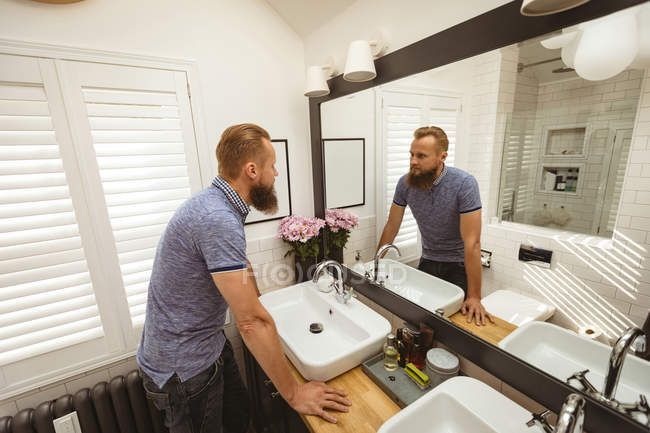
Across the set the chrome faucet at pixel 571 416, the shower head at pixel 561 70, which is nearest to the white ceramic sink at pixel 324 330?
the chrome faucet at pixel 571 416

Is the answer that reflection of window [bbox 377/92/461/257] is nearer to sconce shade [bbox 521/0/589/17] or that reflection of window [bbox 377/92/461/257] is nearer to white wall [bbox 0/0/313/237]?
sconce shade [bbox 521/0/589/17]

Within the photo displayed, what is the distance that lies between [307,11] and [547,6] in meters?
1.21

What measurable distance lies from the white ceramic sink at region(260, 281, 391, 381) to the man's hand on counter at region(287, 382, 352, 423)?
56 millimetres

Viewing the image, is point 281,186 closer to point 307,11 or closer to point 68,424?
point 307,11

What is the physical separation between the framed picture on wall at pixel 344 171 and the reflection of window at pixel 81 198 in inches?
28.9

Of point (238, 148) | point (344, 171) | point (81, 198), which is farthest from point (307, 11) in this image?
point (81, 198)

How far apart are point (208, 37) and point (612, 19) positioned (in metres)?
1.54

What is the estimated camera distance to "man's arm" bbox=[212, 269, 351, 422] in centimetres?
89

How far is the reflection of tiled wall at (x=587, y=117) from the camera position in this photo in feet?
2.09

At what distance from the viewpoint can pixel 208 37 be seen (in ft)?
4.76

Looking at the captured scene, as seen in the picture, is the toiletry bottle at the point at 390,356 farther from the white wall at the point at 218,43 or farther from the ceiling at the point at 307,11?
the ceiling at the point at 307,11

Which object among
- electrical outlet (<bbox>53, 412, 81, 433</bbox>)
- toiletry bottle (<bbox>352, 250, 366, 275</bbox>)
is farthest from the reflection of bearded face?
electrical outlet (<bbox>53, 412, 81, 433</bbox>)

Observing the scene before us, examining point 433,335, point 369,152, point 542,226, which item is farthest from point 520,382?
point 369,152

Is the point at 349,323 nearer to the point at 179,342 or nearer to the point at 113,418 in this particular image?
the point at 179,342
